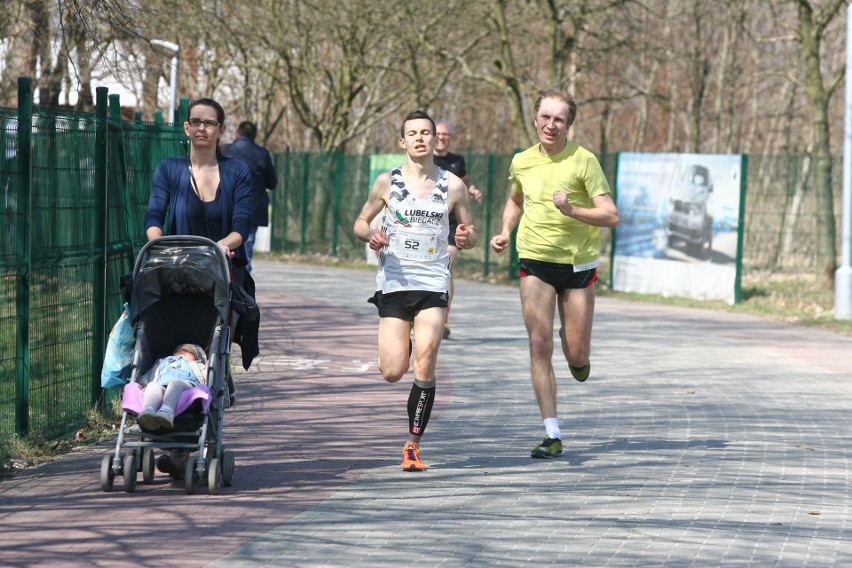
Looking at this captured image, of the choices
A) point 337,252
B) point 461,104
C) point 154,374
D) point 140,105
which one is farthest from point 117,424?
point 461,104

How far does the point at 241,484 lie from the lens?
7238 mm

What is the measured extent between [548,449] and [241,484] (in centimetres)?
191

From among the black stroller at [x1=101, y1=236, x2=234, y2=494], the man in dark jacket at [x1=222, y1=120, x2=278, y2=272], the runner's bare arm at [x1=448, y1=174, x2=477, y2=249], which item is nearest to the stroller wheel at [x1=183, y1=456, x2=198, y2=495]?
the black stroller at [x1=101, y1=236, x2=234, y2=494]

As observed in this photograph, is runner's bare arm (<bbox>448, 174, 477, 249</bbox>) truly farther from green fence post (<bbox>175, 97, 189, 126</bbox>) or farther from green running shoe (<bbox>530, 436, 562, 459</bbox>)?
green fence post (<bbox>175, 97, 189, 126</bbox>)

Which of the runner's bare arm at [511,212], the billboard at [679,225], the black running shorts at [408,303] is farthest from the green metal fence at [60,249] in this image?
the billboard at [679,225]

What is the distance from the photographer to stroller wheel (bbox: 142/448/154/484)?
7031 mm

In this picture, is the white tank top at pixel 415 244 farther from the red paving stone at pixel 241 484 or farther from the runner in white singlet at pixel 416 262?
the red paving stone at pixel 241 484

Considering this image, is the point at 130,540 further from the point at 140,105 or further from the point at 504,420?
the point at 140,105

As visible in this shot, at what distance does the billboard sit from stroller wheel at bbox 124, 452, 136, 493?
560 inches

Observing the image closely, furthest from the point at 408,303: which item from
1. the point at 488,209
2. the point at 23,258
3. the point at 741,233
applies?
the point at 488,209

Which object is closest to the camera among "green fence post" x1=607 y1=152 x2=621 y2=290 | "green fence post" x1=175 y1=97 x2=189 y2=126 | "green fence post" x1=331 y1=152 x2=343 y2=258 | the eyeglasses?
the eyeglasses

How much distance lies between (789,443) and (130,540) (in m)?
4.70

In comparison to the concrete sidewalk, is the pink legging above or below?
above

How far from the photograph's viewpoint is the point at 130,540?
593 cm
